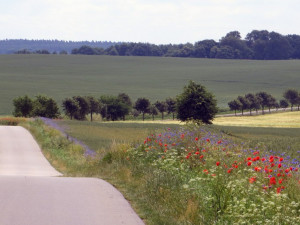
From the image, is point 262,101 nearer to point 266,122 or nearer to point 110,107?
point 110,107

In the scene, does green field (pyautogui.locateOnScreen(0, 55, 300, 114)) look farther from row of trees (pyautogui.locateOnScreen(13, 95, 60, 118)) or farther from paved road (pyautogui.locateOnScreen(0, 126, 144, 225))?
paved road (pyautogui.locateOnScreen(0, 126, 144, 225))

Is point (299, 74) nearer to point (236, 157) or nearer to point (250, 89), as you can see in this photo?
point (250, 89)

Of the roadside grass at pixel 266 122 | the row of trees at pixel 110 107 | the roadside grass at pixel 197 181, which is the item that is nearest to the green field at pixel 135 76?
the row of trees at pixel 110 107

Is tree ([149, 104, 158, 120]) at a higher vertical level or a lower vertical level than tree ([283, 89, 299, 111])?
lower

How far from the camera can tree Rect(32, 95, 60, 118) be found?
73.2 m

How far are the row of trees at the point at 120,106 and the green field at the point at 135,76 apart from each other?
15808 mm

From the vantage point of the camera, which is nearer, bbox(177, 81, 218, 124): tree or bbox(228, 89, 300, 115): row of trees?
bbox(177, 81, 218, 124): tree

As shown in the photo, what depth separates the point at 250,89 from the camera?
445 feet

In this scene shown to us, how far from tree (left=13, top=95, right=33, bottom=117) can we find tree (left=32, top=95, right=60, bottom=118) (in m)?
0.73

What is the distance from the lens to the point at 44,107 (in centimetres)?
7444

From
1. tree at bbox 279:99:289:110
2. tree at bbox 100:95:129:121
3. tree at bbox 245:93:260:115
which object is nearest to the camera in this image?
tree at bbox 100:95:129:121

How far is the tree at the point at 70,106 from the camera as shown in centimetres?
8831

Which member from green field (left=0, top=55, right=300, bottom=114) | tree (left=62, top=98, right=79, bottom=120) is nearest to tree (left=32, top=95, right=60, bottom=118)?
tree (left=62, top=98, right=79, bottom=120)

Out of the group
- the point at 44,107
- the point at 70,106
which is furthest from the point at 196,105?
the point at 70,106
